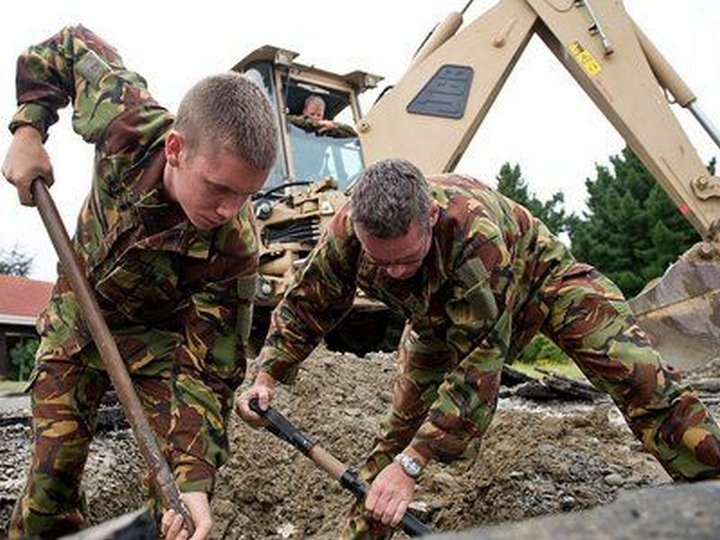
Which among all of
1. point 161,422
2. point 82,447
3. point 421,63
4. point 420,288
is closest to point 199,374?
point 161,422

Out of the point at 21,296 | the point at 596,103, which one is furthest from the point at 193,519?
the point at 21,296

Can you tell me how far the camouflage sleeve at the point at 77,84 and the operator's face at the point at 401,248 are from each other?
0.90 meters

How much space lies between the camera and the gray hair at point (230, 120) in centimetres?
244

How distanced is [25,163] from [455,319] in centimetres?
158

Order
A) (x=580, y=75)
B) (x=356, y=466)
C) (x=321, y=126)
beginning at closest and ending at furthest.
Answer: (x=356, y=466)
(x=321, y=126)
(x=580, y=75)

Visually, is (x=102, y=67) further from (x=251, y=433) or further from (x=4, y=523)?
(x=251, y=433)

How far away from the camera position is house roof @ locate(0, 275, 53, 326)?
27.2 m

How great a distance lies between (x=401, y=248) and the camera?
9.58 feet

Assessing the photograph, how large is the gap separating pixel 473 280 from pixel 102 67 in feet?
4.81

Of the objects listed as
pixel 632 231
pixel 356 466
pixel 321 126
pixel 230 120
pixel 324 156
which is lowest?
pixel 632 231

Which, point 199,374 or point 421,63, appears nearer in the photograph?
point 199,374

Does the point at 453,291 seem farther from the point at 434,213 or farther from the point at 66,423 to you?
the point at 66,423

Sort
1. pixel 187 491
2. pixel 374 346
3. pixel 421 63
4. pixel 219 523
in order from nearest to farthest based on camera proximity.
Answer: pixel 187 491 < pixel 219 523 < pixel 421 63 < pixel 374 346

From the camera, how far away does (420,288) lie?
3.30 meters
